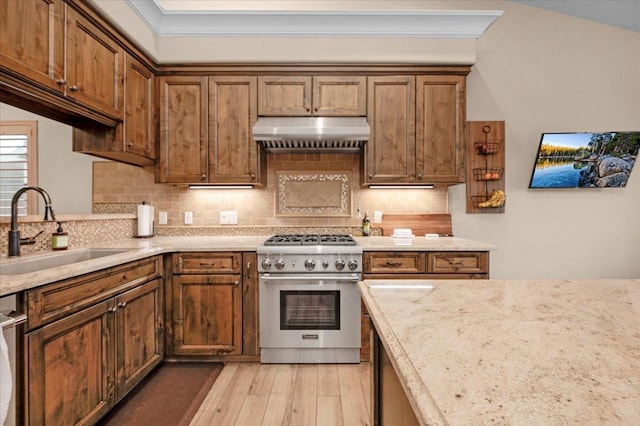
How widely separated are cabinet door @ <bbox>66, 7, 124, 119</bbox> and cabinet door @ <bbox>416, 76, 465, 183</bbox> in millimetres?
2338

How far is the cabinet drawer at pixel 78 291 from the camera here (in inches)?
52.4

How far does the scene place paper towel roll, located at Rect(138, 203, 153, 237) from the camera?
288 cm

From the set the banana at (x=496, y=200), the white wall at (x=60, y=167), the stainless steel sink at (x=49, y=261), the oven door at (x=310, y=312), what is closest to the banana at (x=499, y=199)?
the banana at (x=496, y=200)

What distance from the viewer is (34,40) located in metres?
1.65

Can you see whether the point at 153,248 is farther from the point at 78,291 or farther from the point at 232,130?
the point at 232,130

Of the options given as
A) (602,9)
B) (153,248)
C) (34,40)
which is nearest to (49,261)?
(153,248)

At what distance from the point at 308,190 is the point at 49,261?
1971 mm

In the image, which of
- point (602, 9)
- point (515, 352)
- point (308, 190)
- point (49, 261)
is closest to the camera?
point (515, 352)

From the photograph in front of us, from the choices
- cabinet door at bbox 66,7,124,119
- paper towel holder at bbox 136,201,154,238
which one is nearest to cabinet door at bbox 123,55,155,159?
cabinet door at bbox 66,7,124,119

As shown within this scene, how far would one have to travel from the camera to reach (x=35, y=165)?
2.83 meters

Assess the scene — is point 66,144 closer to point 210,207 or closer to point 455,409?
point 210,207

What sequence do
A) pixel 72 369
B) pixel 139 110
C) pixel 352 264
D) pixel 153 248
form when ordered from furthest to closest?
pixel 139 110 → pixel 352 264 → pixel 153 248 → pixel 72 369

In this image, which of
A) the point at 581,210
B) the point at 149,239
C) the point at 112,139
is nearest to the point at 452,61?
the point at 581,210

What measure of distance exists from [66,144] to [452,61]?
11.3 ft
